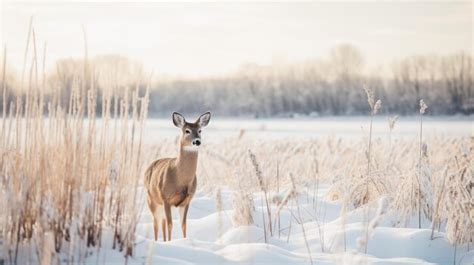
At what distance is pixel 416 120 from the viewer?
103 ft

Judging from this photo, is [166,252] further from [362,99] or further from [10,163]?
[362,99]

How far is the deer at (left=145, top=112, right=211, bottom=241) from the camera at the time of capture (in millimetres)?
6117

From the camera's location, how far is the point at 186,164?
6.24 metres

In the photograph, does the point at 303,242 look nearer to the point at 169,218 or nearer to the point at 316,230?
the point at 316,230

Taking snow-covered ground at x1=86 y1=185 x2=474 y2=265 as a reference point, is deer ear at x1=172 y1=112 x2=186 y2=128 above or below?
above

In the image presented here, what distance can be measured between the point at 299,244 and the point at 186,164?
156 centimetres

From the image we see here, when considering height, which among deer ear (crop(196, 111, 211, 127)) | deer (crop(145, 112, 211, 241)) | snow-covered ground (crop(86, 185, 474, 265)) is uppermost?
deer ear (crop(196, 111, 211, 127))

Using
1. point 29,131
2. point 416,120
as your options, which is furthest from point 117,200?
point 416,120

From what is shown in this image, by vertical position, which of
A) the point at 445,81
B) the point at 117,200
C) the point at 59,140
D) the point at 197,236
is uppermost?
the point at 445,81

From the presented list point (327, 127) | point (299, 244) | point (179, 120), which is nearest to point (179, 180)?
point (179, 120)

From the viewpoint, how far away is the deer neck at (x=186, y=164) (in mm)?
6196

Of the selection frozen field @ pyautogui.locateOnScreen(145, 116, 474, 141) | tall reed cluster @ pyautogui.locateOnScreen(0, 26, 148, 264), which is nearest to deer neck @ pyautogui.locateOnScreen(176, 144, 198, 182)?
tall reed cluster @ pyautogui.locateOnScreen(0, 26, 148, 264)

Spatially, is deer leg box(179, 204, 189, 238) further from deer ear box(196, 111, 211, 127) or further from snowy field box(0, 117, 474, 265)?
deer ear box(196, 111, 211, 127)

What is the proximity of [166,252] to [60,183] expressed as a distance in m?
0.89
